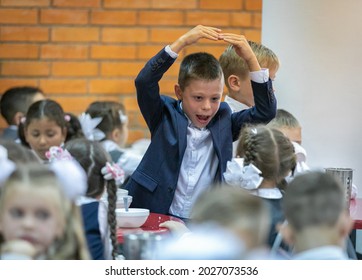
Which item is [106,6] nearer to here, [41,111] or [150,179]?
[41,111]

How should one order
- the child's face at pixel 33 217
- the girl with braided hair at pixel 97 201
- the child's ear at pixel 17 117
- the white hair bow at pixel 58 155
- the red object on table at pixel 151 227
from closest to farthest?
the child's face at pixel 33 217 → the girl with braided hair at pixel 97 201 → the white hair bow at pixel 58 155 → the red object on table at pixel 151 227 → the child's ear at pixel 17 117

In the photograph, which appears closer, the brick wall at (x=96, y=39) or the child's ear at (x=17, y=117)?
the child's ear at (x=17, y=117)

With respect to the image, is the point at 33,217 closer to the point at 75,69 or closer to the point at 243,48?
the point at 243,48

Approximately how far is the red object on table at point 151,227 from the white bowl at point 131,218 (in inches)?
0.7

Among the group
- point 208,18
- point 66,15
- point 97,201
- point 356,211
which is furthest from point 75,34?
point 97,201

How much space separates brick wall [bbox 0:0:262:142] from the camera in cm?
387

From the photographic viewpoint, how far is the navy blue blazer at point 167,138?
2.85 meters

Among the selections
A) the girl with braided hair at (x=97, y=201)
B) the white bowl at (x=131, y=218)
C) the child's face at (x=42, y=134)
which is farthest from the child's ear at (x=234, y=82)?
the girl with braided hair at (x=97, y=201)

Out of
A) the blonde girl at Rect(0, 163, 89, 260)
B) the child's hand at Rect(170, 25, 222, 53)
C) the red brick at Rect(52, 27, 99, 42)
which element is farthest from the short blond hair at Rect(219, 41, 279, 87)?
the blonde girl at Rect(0, 163, 89, 260)

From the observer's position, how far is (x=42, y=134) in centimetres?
328

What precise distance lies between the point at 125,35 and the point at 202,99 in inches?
46.3

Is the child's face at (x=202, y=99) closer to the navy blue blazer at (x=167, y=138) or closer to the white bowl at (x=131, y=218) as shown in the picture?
the navy blue blazer at (x=167, y=138)

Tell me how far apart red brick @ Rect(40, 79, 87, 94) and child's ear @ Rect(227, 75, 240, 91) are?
2.71ft

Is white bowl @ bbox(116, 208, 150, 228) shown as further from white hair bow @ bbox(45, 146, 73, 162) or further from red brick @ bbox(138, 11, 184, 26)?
red brick @ bbox(138, 11, 184, 26)
